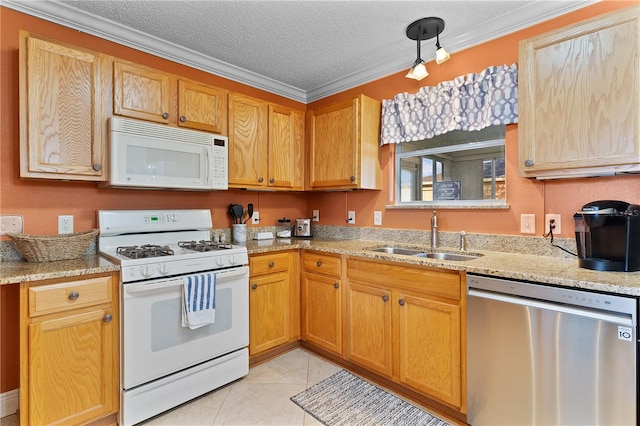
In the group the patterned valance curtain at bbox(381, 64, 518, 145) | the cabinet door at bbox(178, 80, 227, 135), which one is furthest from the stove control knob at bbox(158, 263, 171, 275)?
the patterned valance curtain at bbox(381, 64, 518, 145)

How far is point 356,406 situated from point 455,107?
6.83 feet

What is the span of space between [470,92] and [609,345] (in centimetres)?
167

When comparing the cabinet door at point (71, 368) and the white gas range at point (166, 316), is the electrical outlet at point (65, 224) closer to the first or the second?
the white gas range at point (166, 316)

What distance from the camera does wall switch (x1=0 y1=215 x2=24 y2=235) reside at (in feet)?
6.09

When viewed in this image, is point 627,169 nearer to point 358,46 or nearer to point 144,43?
point 358,46

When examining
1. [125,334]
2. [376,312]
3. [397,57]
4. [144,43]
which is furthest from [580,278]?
[144,43]

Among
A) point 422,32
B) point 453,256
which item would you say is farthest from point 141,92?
point 453,256

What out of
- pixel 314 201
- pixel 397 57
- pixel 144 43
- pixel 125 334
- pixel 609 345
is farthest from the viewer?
pixel 314 201

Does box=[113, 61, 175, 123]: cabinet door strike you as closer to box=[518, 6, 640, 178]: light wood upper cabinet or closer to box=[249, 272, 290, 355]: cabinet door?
box=[249, 272, 290, 355]: cabinet door

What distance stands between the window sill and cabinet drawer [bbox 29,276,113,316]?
207cm

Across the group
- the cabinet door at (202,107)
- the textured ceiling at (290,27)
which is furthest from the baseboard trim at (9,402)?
the textured ceiling at (290,27)

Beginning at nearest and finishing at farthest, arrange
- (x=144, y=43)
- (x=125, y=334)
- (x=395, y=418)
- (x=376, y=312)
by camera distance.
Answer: (x=125, y=334) < (x=395, y=418) < (x=376, y=312) < (x=144, y=43)

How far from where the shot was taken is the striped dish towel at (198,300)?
6.21 ft

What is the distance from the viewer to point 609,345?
4.17 ft
